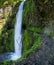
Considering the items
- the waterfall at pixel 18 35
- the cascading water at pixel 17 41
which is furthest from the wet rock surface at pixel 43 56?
the waterfall at pixel 18 35

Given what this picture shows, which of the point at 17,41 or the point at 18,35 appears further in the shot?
the point at 18,35

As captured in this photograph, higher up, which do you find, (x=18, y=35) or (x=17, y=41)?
(x=18, y=35)

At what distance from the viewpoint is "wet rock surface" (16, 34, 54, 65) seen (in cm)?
1049

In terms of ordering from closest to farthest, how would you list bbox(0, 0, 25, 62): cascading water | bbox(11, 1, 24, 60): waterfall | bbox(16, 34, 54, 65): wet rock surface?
1. bbox(16, 34, 54, 65): wet rock surface
2. bbox(0, 0, 25, 62): cascading water
3. bbox(11, 1, 24, 60): waterfall

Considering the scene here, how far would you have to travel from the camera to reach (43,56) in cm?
1092

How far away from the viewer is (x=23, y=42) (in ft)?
46.6

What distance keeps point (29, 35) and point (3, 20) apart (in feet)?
14.0

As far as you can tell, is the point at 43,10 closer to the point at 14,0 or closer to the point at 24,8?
the point at 24,8

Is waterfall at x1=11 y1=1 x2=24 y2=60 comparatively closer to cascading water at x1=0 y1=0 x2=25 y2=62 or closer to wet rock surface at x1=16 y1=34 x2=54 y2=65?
cascading water at x1=0 y1=0 x2=25 y2=62

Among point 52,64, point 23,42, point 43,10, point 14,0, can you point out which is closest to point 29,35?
point 23,42

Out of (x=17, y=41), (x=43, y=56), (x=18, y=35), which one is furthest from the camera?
(x=18, y=35)

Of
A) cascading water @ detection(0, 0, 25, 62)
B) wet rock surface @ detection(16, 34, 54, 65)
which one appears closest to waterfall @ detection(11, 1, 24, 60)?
cascading water @ detection(0, 0, 25, 62)

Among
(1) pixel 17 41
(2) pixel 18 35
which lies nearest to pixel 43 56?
(1) pixel 17 41

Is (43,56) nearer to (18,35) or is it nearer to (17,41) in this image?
(17,41)
